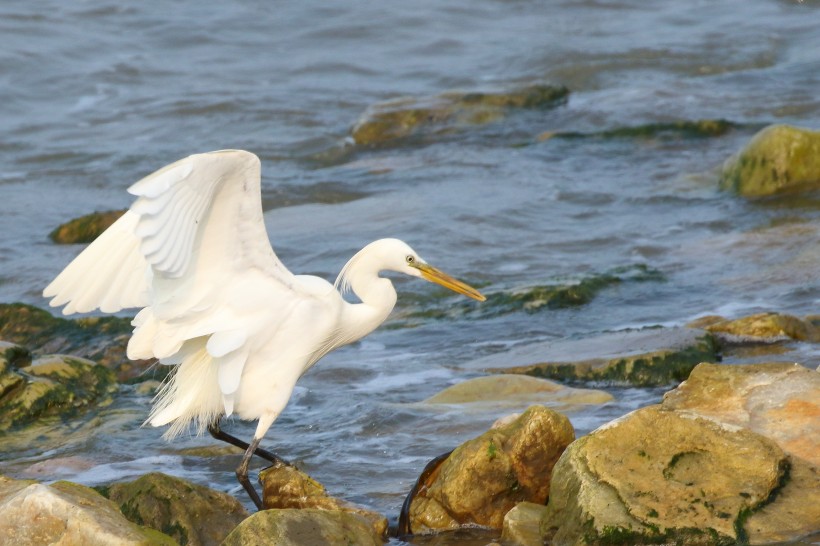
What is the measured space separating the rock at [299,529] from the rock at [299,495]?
307 millimetres

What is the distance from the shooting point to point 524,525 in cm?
477

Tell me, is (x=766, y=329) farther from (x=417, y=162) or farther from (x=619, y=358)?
(x=417, y=162)

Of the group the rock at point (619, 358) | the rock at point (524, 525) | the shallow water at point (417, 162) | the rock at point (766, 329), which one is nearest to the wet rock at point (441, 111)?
the shallow water at point (417, 162)

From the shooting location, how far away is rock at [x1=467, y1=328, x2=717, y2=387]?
6.77 metres

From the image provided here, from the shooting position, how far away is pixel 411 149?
13.4 m

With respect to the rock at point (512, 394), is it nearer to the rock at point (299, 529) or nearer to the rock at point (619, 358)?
the rock at point (619, 358)

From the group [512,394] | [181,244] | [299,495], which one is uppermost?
[181,244]

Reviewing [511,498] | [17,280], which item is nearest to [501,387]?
[511,498]

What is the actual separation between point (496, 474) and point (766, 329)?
2880 mm

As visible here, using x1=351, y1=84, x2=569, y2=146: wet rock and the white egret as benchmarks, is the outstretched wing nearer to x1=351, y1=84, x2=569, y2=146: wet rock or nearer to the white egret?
the white egret

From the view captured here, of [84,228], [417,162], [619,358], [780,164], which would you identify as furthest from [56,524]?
[417,162]

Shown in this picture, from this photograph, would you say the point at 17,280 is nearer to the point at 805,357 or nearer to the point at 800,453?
the point at 805,357

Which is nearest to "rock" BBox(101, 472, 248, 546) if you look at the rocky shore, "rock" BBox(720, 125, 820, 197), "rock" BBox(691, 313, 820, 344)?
the rocky shore

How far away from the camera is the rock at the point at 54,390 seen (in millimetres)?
6672
